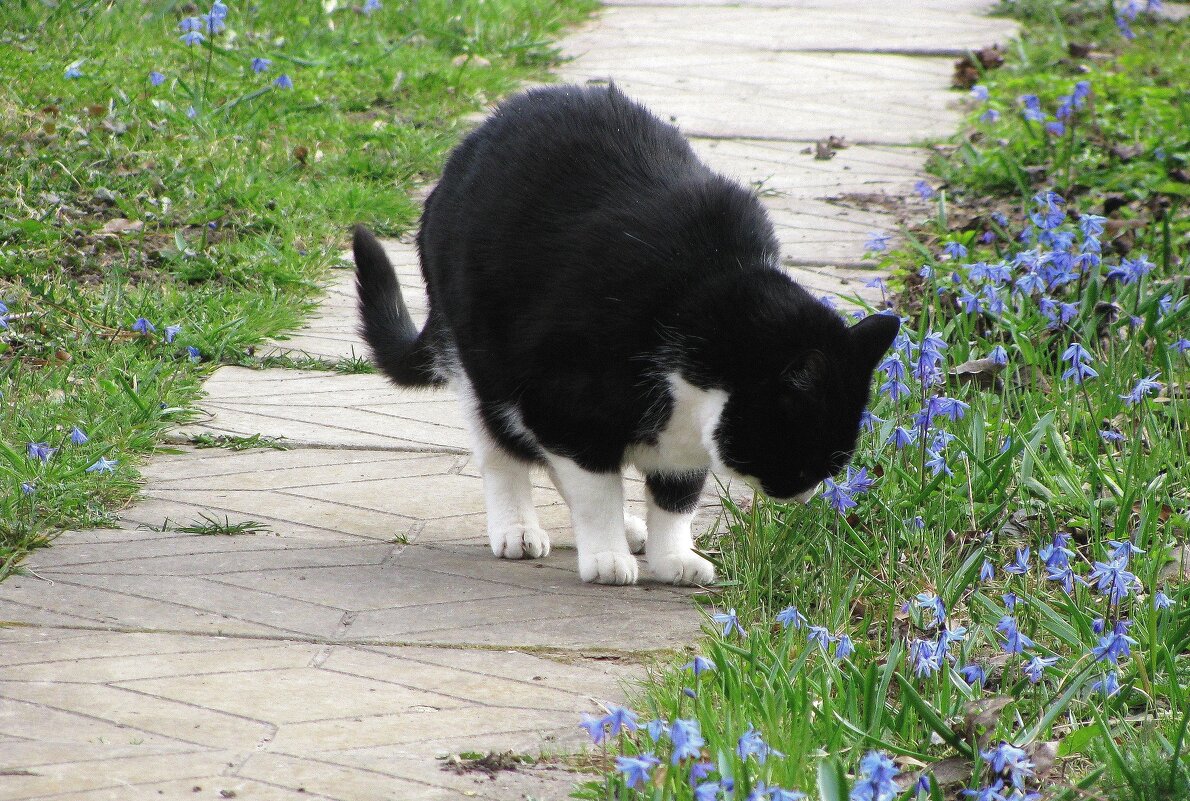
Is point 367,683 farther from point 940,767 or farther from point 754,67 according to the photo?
point 754,67

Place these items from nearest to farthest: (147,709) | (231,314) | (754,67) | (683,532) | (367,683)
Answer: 1. (147,709)
2. (367,683)
3. (683,532)
4. (231,314)
5. (754,67)

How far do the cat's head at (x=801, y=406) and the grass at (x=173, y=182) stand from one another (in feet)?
4.82

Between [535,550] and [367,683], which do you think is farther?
[535,550]

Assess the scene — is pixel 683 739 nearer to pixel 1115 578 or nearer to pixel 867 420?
pixel 1115 578

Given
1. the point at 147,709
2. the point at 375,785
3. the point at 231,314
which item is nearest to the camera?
the point at 375,785

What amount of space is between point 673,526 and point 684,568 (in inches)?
4.0

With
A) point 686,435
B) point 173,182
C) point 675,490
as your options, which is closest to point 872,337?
point 686,435

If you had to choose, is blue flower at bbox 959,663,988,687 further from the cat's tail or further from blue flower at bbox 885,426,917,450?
the cat's tail

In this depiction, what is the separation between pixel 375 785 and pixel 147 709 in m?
0.47

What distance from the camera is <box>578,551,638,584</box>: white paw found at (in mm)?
3125

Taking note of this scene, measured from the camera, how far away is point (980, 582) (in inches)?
111

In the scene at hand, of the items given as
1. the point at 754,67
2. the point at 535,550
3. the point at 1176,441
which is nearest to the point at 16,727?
the point at 535,550

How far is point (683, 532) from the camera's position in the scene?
320 cm

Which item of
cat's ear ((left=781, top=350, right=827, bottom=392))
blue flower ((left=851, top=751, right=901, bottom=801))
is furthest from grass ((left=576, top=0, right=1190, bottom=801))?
cat's ear ((left=781, top=350, right=827, bottom=392))
